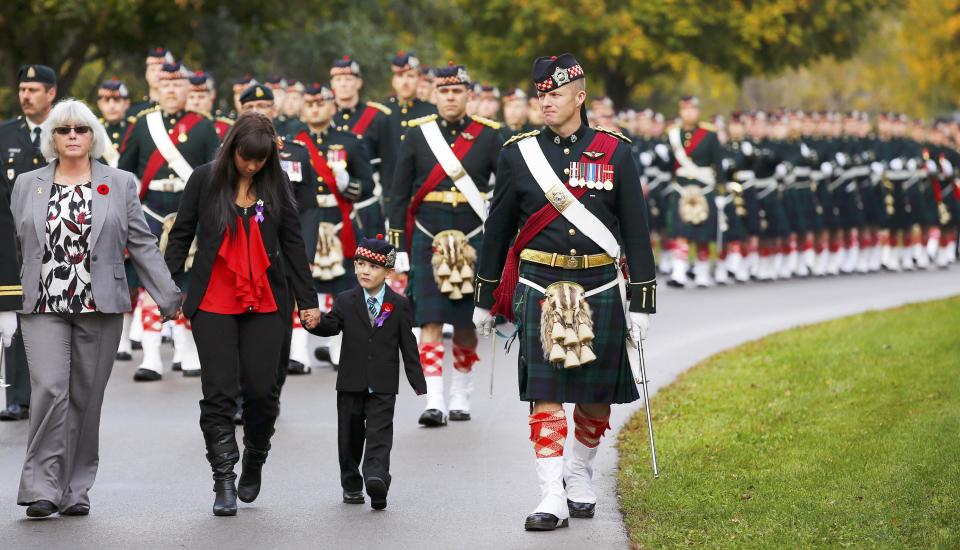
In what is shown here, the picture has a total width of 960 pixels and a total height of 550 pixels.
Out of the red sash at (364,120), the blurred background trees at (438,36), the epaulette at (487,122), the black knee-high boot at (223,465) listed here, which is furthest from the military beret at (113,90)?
the black knee-high boot at (223,465)

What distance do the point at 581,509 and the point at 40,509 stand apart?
2.56 meters

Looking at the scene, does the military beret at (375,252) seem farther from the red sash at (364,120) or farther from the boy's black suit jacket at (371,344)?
the red sash at (364,120)

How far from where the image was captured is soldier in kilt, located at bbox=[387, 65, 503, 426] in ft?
38.3

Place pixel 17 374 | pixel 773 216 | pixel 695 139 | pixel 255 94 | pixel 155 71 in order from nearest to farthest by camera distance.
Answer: pixel 255 94, pixel 17 374, pixel 155 71, pixel 695 139, pixel 773 216

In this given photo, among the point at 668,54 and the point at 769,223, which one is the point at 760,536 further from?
the point at 668,54

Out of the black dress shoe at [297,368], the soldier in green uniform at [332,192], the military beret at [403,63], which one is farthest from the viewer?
the military beret at [403,63]

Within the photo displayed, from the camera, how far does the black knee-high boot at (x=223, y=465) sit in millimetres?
8453

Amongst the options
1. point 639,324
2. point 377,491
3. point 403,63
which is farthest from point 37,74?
point 403,63

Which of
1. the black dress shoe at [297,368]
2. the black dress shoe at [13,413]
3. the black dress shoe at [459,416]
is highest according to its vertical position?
the black dress shoe at [13,413]

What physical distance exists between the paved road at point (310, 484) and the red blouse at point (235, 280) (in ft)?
3.36

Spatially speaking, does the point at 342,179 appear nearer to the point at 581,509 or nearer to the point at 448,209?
the point at 448,209

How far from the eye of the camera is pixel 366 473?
873 cm

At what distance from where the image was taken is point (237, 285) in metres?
8.45

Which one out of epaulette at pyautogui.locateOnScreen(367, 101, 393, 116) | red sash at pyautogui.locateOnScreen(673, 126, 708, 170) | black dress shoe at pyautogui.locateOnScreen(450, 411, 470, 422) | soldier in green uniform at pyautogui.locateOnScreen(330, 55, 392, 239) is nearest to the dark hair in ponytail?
black dress shoe at pyautogui.locateOnScreen(450, 411, 470, 422)
